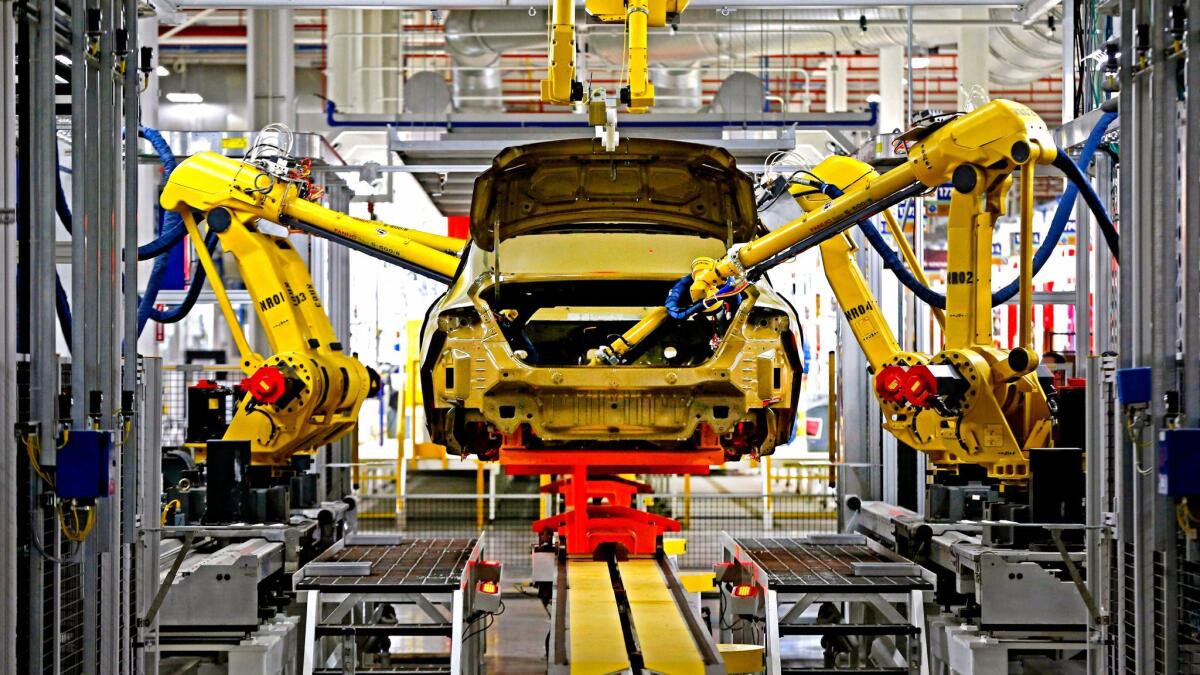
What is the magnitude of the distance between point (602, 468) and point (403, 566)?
3.92ft

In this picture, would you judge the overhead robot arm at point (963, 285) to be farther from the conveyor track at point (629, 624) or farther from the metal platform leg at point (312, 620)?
the metal platform leg at point (312, 620)

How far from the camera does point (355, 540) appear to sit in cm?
728

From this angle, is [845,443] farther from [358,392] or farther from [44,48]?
[44,48]

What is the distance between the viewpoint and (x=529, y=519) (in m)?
14.7

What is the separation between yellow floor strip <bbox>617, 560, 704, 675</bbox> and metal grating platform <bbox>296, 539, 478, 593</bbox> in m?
0.78

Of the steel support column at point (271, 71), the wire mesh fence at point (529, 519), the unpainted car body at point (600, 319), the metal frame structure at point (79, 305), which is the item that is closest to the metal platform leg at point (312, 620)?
the metal frame structure at point (79, 305)

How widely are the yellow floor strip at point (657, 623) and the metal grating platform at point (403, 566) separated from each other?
78cm

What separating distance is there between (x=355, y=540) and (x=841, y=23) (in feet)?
30.0

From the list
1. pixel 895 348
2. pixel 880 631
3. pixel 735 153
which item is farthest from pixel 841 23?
pixel 880 631

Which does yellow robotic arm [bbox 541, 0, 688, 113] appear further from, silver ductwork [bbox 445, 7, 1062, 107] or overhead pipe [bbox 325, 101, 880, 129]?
silver ductwork [bbox 445, 7, 1062, 107]

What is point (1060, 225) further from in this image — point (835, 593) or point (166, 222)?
point (166, 222)

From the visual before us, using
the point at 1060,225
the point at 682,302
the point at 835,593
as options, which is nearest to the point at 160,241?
the point at 682,302

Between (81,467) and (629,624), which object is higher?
(81,467)

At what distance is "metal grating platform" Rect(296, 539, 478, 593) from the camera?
568 centimetres
